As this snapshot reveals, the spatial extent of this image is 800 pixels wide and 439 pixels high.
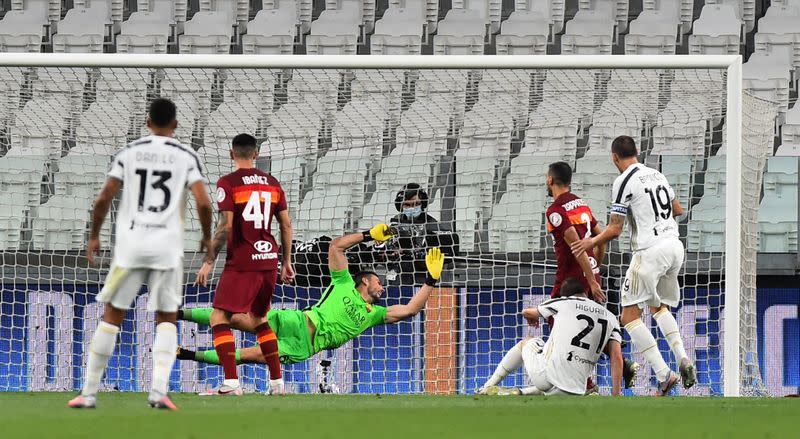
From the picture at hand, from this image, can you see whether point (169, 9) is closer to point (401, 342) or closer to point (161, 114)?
point (401, 342)

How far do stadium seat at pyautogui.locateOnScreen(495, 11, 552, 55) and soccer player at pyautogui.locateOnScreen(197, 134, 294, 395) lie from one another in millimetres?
9062

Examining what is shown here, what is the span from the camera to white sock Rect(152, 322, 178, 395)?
219 inches

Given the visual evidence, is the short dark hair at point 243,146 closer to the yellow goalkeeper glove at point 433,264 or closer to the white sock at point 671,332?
the yellow goalkeeper glove at point 433,264

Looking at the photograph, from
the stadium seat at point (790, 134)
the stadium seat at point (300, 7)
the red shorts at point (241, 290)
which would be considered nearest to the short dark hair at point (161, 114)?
the red shorts at point (241, 290)

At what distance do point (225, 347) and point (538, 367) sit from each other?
2.21m

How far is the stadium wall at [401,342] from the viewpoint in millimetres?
10656

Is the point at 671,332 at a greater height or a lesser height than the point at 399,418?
greater

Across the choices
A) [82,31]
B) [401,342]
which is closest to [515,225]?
[401,342]

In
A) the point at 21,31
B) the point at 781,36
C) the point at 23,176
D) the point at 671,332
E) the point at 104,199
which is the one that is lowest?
the point at 671,332

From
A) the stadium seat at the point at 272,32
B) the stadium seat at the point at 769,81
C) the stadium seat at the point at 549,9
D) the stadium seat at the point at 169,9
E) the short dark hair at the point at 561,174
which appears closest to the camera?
the short dark hair at the point at 561,174

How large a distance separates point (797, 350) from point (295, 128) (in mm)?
5103

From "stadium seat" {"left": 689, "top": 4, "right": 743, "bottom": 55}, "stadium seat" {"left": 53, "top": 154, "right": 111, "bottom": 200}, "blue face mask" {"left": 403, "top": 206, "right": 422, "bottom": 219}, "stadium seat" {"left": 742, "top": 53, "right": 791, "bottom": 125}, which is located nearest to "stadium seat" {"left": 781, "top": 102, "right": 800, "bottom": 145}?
"stadium seat" {"left": 742, "top": 53, "right": 791, "bottom": 125}

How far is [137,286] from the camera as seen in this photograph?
561cm

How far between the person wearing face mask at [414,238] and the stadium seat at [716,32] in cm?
678
